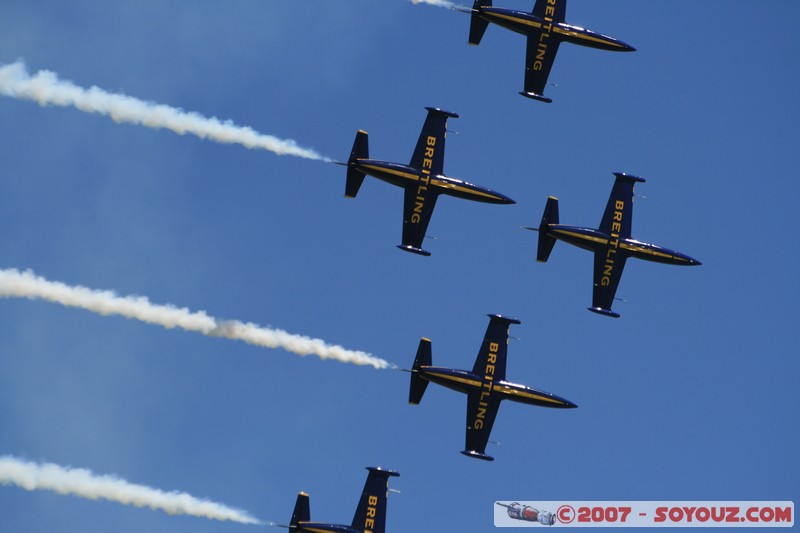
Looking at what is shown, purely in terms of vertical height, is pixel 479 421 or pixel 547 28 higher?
pixel 547 28

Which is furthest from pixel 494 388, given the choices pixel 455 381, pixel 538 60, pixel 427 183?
pixel 538 60

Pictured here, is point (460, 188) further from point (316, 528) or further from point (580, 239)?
point (316, 528)

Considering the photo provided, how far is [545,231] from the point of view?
10306 centimetres

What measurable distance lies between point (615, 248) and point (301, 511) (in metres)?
22.9

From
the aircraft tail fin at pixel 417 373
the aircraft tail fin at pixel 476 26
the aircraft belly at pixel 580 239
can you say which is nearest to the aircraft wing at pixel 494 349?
the aircraft tail fin at pixel 417 373

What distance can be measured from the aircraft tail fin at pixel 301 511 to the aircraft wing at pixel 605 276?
66.6 feet

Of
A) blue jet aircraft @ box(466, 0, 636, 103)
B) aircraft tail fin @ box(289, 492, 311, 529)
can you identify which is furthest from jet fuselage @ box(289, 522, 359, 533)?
blue jet aircraft @ box(466, 0, 636, 103)

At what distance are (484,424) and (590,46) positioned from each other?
2145cm

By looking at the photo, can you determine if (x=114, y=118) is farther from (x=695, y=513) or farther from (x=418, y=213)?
(x=695, y=513)

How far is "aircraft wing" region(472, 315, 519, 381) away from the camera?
103750 mm

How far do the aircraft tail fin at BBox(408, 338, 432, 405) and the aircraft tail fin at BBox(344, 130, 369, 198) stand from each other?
848 centimetres

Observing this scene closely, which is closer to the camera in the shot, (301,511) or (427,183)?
(301,511)

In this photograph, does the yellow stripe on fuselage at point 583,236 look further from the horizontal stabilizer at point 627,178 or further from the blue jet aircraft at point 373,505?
the blue jet aircraft at point 373,505

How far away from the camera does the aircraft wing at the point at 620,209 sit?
106500mm
